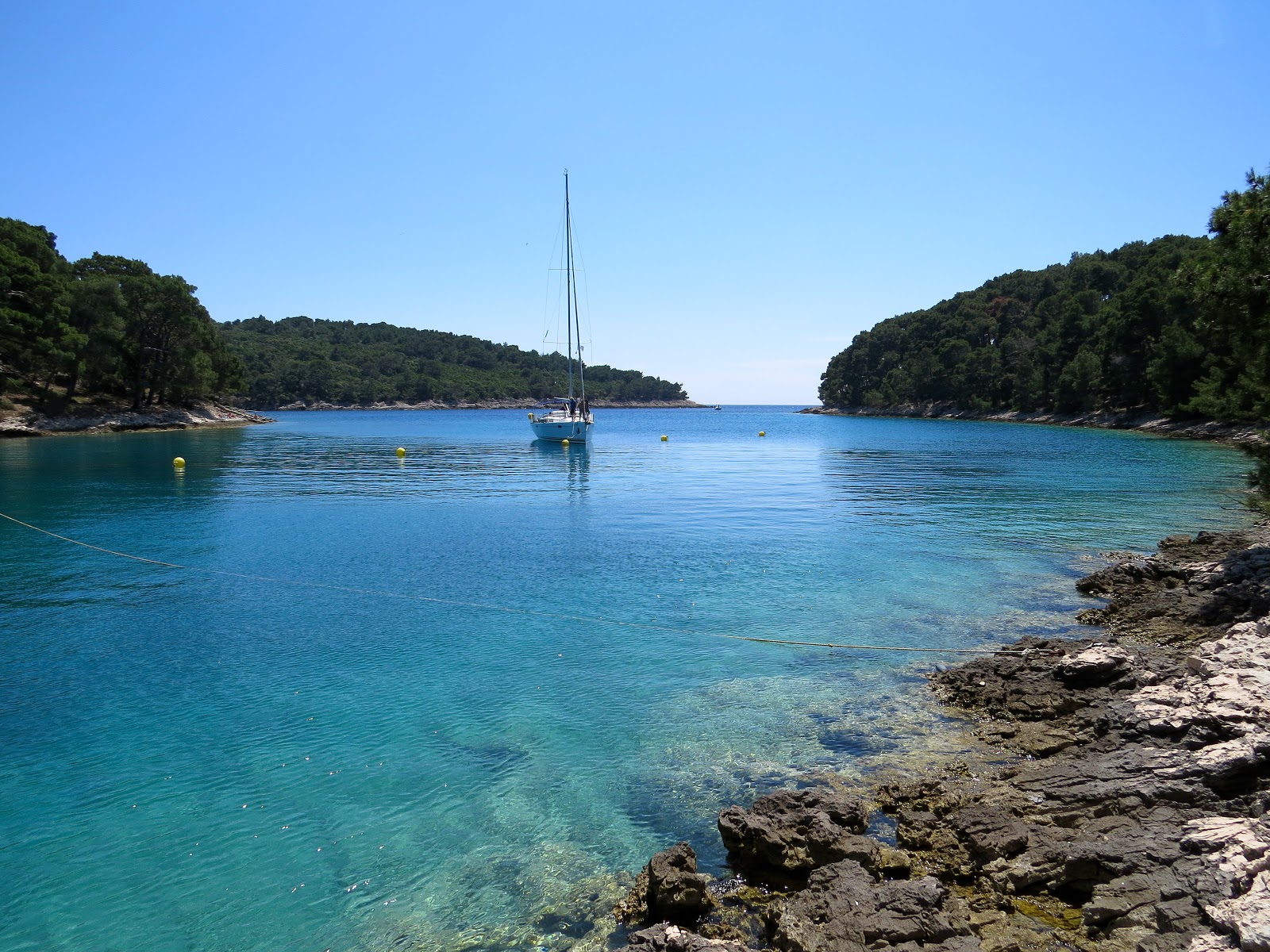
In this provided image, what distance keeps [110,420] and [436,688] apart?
74151mm

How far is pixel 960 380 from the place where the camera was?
120250 mm

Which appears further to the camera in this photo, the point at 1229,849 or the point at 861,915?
the point at 861,915

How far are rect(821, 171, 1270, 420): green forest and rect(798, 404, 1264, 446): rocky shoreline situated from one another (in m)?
1.09

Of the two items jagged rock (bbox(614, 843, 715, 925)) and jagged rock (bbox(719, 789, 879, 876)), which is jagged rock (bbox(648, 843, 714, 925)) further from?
jagged rock (bbox(719, 789, 879, 876))

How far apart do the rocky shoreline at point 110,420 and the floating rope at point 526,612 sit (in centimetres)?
5045

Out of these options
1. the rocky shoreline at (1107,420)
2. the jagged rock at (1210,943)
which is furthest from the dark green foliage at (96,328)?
the rocky shoreline at (1107,420)

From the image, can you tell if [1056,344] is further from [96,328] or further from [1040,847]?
[1040,847]

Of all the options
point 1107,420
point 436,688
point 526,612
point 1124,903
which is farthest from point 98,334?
point 1107,420

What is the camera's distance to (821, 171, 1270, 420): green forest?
47.6 feet

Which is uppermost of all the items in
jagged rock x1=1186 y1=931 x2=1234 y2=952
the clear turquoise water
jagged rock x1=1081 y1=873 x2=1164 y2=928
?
jagged rock x1=1186 y1=931 x2=1234 y2=952

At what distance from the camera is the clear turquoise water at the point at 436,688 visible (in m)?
6.73

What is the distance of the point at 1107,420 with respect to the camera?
274 feet

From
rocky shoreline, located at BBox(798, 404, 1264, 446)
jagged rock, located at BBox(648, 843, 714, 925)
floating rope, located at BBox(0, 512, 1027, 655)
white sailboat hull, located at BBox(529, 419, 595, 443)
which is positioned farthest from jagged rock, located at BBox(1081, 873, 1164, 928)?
white sailboat hull, located at BBox(529, 419, 595, 443)

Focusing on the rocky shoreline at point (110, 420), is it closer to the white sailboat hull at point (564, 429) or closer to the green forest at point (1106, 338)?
the white sailboat hull at point (564, 429)
